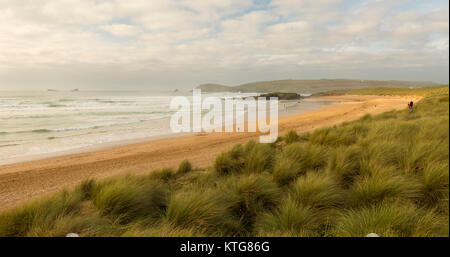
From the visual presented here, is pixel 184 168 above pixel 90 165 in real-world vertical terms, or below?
above

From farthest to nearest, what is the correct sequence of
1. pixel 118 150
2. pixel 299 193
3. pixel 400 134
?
pixel 118 150
pixel 400 134
pixel 299 193

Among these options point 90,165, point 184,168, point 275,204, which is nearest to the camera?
point 275,204

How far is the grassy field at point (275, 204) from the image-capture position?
3008mm

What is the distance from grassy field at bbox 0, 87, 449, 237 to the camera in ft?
9.87

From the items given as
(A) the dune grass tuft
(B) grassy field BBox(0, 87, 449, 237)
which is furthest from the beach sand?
(B) grassy field BBox(0, 87, 449, 237)

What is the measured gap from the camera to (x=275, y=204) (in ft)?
13.4

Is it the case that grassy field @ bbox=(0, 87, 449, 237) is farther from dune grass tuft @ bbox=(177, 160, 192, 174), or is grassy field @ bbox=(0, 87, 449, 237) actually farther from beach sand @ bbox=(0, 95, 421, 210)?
beach sand @ bbox=(0, 95, 421, 210)

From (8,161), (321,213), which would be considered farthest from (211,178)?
(8,161)

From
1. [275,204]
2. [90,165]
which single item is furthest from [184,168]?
[90,165]

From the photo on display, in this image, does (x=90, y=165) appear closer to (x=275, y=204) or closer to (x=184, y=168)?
(x=184, y=168)
